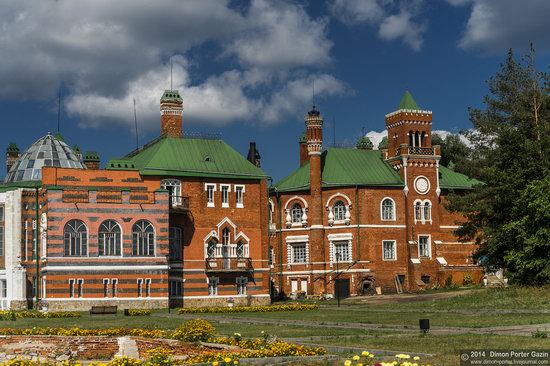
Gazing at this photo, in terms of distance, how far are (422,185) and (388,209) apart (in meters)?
3.77

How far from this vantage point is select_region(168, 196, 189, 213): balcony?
191 ft

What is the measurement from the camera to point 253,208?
6206cm

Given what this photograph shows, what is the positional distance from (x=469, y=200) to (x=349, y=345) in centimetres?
3612

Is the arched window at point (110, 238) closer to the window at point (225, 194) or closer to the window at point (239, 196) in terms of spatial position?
the window at point (225, 194)

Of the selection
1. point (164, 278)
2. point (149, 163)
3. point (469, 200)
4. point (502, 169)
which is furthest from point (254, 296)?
point (502, 169)

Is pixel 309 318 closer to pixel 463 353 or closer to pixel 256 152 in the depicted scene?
pixel 463 353

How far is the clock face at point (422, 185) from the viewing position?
226 ft

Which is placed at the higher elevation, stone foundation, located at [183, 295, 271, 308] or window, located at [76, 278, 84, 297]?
window, located at [76, 278, 84, 297]

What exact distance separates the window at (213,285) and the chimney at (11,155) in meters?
19.1

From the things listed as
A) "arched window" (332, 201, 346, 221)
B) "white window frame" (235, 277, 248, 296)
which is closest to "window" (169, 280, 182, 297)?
"white window frame" (235, 277, 248, 296)

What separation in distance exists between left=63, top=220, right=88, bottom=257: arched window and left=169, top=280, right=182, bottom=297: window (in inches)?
296

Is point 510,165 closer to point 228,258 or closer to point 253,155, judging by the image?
point 228,258

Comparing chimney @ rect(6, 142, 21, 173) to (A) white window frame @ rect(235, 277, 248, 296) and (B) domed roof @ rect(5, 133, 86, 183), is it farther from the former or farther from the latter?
(A) white window frame @ rect(235, 277, 248, 296)

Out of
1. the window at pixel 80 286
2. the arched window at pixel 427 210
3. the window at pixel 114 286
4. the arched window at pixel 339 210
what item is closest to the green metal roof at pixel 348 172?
the arched window at pixel 339 210
